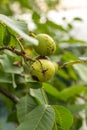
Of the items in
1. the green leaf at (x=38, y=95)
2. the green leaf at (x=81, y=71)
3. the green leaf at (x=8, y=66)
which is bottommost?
the green leaf at (x=81, y=71)

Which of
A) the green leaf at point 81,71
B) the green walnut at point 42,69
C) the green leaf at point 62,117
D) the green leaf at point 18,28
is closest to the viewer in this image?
the green leaf at point 18,28

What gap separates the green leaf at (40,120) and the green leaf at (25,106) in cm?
9

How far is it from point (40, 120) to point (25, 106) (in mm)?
149

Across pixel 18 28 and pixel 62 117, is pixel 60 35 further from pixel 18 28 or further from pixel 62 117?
pixel 18 28

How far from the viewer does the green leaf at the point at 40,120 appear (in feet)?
2.68

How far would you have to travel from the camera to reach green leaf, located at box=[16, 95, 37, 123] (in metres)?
0.95

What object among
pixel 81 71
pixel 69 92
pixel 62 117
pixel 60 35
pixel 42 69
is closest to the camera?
pixel 42 69

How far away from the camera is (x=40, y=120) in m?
0.83

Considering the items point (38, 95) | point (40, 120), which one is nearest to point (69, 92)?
point (38, 95)

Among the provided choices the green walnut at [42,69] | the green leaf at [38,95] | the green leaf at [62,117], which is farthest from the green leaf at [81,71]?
the green walnut at [42,69]

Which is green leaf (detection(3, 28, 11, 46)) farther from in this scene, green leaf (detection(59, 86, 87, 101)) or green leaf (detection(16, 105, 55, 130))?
green leaf (detection(59, 86, 87, 101))

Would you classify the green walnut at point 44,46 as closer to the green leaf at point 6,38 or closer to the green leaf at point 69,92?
the green leaf at point 6,38

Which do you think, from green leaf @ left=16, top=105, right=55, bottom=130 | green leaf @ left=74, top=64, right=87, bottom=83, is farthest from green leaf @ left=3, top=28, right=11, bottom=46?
green leaf @ left=74, top=64, right=87, bottom=83

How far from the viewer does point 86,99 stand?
1.60 meters
